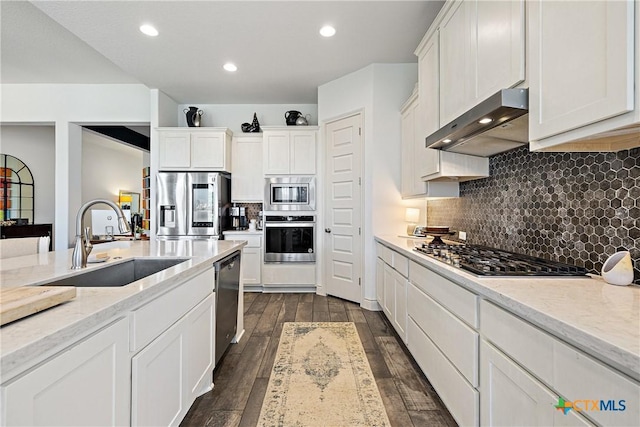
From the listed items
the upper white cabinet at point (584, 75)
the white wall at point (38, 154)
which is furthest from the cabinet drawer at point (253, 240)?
the white wall at point (38, 154)

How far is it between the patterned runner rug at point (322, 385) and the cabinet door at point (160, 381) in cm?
51

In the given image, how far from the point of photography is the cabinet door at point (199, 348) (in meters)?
1.56

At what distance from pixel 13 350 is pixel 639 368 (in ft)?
4.09

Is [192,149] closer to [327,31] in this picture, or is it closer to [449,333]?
[327,31]

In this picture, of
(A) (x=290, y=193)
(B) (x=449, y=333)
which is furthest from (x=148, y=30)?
(B) (x=449, y=333)

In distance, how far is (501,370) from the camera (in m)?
1.13

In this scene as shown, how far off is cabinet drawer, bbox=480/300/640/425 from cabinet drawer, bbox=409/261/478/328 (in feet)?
0.49

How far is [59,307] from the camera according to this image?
0.86 m

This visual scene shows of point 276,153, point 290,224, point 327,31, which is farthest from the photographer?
point 276,153

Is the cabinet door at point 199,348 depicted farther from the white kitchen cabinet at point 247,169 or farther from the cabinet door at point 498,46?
the white kitchen cabinet at point 247,169

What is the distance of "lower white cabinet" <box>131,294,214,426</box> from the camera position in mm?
1118

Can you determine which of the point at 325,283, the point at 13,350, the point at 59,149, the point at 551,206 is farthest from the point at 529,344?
the point at 59,149

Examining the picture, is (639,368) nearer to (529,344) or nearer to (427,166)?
(529,344)

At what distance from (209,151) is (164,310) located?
3574 mm
